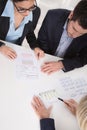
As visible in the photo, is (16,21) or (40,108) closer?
(40,108)

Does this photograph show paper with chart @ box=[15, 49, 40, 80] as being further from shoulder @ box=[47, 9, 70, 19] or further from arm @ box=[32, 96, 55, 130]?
shoulder @ box=[47, 9, 70, 19]

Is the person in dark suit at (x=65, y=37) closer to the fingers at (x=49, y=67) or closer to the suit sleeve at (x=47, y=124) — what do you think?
the fingers at (x=49, y=67)

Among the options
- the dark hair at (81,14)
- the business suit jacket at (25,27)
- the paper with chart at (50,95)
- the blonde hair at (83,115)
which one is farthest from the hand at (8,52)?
the blonde hair at (83,115)

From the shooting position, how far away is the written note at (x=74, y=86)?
56.6 inches

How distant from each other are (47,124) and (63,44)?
691mm

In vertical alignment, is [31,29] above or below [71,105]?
above

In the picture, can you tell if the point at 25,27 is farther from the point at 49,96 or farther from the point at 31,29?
the point at 49,96

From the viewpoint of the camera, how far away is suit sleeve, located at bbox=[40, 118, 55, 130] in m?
1.21

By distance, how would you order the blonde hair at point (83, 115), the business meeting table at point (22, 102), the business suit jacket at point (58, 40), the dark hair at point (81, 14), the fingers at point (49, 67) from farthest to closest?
the business suit jacket at point (58, 40) < the fingers at point (49, 67) < the dark hair at point (81, 14) < the business meeting table at point (22, 102) < the blonde hair at point (83, 115)

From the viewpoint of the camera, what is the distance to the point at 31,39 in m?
1.75

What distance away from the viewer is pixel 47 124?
1225 millimetres

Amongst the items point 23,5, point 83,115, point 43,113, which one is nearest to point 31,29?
point 23,5

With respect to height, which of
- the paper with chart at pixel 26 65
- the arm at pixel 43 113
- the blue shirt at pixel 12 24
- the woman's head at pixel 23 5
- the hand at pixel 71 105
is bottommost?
the hand at pixel 71 105

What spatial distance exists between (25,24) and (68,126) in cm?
71
